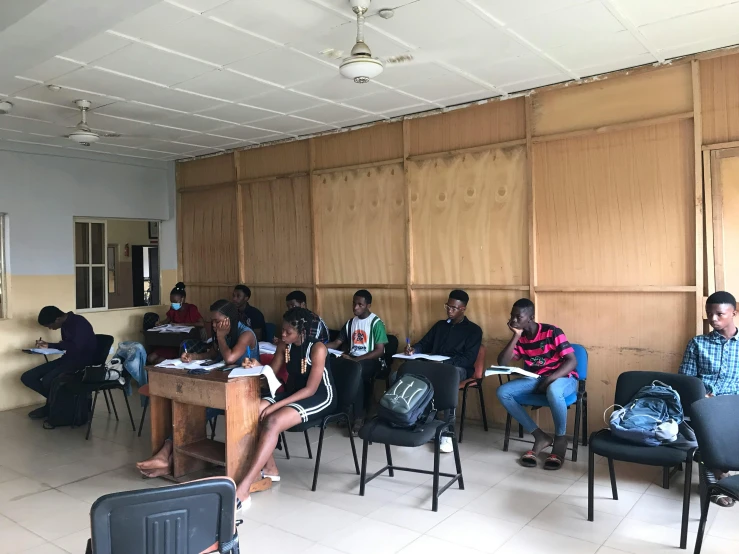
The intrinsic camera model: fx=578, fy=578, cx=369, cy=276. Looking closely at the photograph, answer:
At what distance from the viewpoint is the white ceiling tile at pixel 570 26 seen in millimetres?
3395

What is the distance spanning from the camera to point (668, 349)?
14.3ft

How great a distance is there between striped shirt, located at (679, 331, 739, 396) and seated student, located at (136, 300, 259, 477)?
3.03m

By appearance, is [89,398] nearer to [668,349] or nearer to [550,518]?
[550,518]

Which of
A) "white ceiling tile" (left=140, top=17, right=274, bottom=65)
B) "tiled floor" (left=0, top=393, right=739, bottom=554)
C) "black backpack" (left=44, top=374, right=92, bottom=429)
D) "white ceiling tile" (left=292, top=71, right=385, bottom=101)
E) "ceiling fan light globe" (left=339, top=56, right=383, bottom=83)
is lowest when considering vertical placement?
"tiled floor" (left=0, top=393, right=739, bottom=554)

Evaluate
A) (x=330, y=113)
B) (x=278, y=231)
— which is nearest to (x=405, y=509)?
(x=330, y=113)

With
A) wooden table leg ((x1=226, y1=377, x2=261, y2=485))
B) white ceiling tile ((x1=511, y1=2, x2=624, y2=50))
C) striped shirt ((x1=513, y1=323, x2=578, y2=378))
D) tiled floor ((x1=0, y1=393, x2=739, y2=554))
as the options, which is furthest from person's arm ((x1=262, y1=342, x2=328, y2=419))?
white ceiling tile ((x1=511, y1=2, x2=624, y2=50))

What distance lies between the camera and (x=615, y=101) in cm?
452

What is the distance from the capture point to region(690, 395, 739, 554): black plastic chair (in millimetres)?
2689

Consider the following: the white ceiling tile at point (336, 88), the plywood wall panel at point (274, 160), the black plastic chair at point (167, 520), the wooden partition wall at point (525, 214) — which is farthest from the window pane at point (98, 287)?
the black plastic chair at point (167, 520)

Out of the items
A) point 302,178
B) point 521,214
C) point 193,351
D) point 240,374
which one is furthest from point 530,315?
point 302,178

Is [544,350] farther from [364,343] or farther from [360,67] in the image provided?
[360,67]

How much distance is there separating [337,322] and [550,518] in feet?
11.2

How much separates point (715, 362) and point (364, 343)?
285 cm

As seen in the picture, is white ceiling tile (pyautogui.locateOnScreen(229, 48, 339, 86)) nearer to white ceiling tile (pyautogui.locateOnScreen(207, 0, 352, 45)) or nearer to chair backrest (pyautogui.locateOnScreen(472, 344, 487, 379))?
white ceiling tile (pyautogui.locateOnScreen(207, 0, 352, 45))
